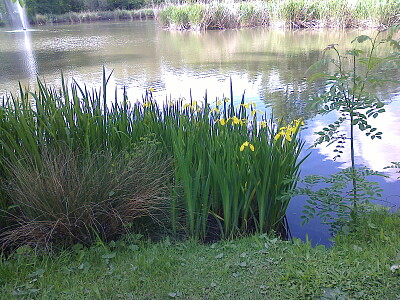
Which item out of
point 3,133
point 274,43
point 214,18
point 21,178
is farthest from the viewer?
point 214,18

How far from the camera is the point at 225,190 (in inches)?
98.0

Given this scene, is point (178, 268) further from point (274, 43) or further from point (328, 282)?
point (274, 43)

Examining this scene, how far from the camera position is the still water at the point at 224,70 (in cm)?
416

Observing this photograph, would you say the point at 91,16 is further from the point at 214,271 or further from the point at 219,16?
the point at 214,271

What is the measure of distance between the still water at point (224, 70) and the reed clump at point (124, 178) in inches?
24.5

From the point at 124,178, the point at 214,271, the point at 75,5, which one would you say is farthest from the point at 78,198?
the point at 75,5

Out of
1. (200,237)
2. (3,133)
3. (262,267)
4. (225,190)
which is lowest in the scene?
(200,237)

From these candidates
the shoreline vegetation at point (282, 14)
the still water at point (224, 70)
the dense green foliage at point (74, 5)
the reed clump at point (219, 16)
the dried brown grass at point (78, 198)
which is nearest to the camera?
the dried brown grass at point (78, 198)

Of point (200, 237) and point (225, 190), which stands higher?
point (225, 190)

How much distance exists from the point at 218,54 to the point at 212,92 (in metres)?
4.44

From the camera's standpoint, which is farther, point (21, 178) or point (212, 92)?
point (212, 92)

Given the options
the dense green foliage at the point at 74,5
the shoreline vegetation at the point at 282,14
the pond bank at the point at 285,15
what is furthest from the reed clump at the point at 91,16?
the pond bank at the point at 285,15

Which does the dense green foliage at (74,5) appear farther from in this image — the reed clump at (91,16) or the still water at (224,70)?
the still water at (224,70)

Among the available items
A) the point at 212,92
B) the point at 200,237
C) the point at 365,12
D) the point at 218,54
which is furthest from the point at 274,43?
the point at 200,237
